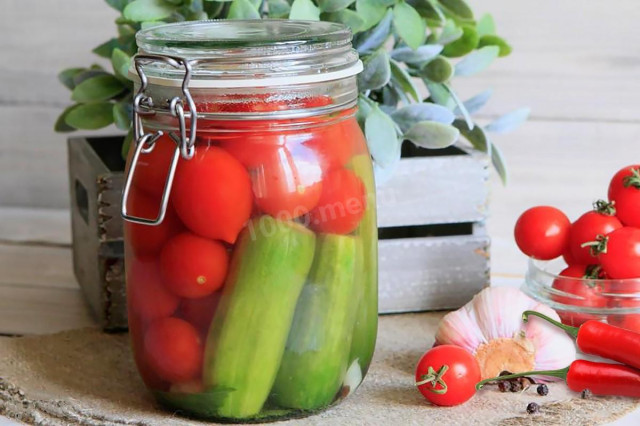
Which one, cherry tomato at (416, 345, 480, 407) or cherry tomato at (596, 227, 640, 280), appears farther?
cherry tomato at (596, 227, 640, 280)

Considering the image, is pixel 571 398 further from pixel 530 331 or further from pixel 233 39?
pixel 233 39

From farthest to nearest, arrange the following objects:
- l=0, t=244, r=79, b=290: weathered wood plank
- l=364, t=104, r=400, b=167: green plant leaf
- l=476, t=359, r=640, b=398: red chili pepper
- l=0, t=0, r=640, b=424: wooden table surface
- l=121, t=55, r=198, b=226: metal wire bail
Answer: l=0, t=0, r=640, b=424: wooden table surface → l=0, t=244, r=79, b=290: weathered wood plank → l=364, t=104, r=400, b=167: green plant leaf → l=476, t=359, r=640, b=398: red chili pepper → l=121, t=55, r=198, b=226: metal wire bail

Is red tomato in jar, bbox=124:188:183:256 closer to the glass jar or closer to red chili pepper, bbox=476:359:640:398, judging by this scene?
the glass jar

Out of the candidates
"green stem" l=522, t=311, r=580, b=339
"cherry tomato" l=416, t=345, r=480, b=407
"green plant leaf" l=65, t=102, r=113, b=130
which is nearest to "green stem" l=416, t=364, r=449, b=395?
"cherry tomato" l=416, t=345, r=480, b=407

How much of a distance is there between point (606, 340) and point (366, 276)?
9.2 inches

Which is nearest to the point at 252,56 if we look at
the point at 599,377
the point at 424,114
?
the point at 424,114

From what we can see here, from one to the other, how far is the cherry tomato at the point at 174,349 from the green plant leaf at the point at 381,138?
0.28 metres

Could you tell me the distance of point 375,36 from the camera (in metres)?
1.03

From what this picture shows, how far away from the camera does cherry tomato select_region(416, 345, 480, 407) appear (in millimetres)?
824

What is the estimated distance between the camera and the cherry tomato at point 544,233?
40.0 inches

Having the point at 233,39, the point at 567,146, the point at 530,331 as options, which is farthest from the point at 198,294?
the point at 567,146

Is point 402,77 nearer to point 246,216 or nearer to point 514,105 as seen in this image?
point 246,216

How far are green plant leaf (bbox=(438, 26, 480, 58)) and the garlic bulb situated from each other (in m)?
0.30

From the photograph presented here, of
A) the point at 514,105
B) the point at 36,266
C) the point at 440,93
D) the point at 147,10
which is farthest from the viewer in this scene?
the point at 514,105
